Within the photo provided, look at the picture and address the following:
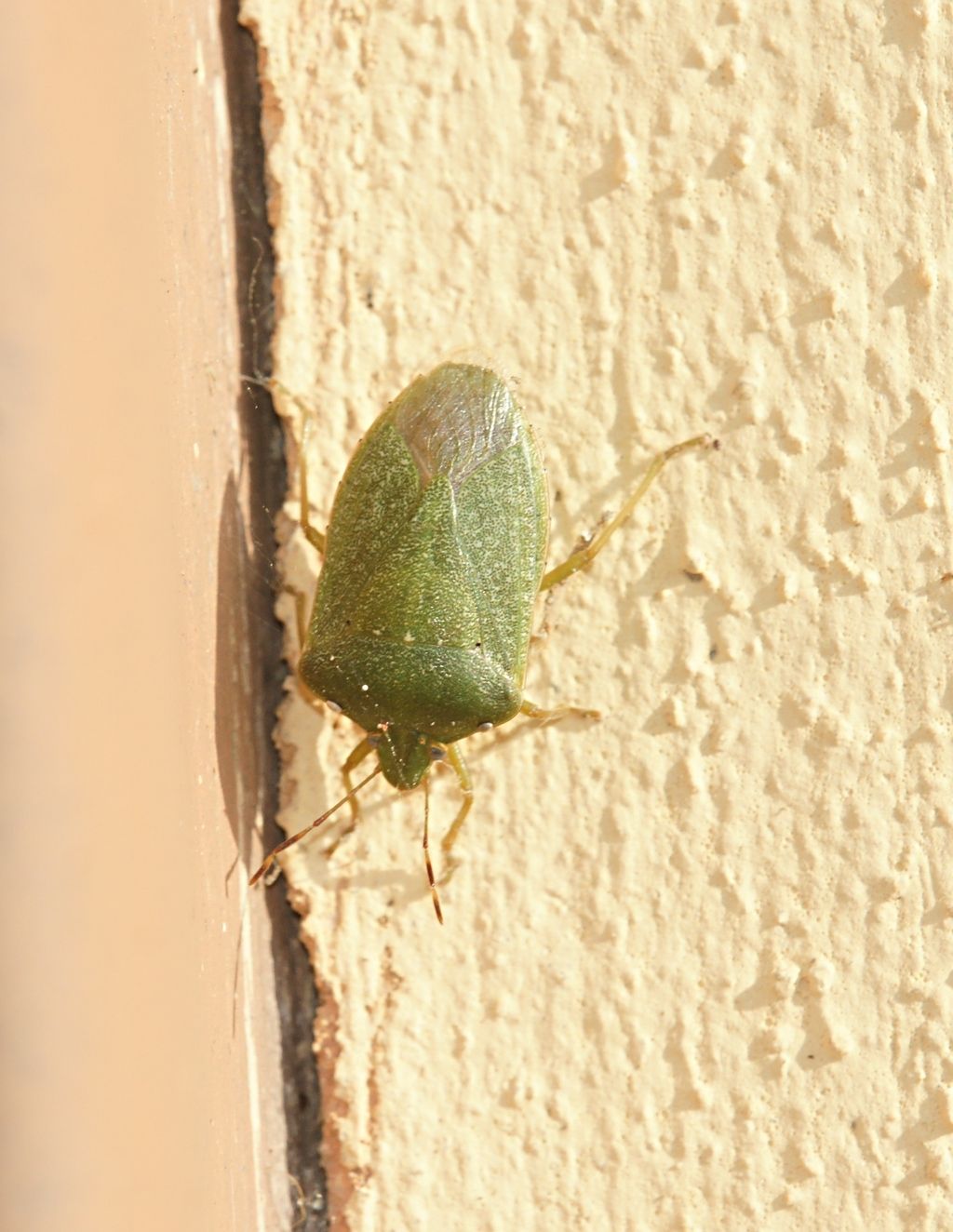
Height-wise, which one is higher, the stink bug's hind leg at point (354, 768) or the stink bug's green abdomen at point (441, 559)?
the stink bug's green abdomen at point (441, 559)

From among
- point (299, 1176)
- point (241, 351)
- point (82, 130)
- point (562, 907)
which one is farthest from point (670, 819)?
point (82, 130)

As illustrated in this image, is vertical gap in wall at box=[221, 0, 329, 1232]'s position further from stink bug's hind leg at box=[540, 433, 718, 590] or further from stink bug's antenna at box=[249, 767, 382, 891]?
stink bug's hind leg at box=[540, 433, 718, 590]

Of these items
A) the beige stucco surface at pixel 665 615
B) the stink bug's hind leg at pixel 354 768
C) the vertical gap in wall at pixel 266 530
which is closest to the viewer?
the beige stucco surface at pixel 665 615

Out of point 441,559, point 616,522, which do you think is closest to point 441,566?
point 441,559

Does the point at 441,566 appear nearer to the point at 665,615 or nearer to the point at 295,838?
the point at 665,615

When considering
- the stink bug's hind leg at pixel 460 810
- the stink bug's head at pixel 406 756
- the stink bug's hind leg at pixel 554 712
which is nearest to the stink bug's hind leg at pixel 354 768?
the stink bug's head at pixel 406 756

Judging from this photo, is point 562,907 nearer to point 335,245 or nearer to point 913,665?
point 913,665

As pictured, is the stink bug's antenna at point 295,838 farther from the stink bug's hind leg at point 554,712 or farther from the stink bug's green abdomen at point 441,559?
the stink bug's hind leg at point 554,712
